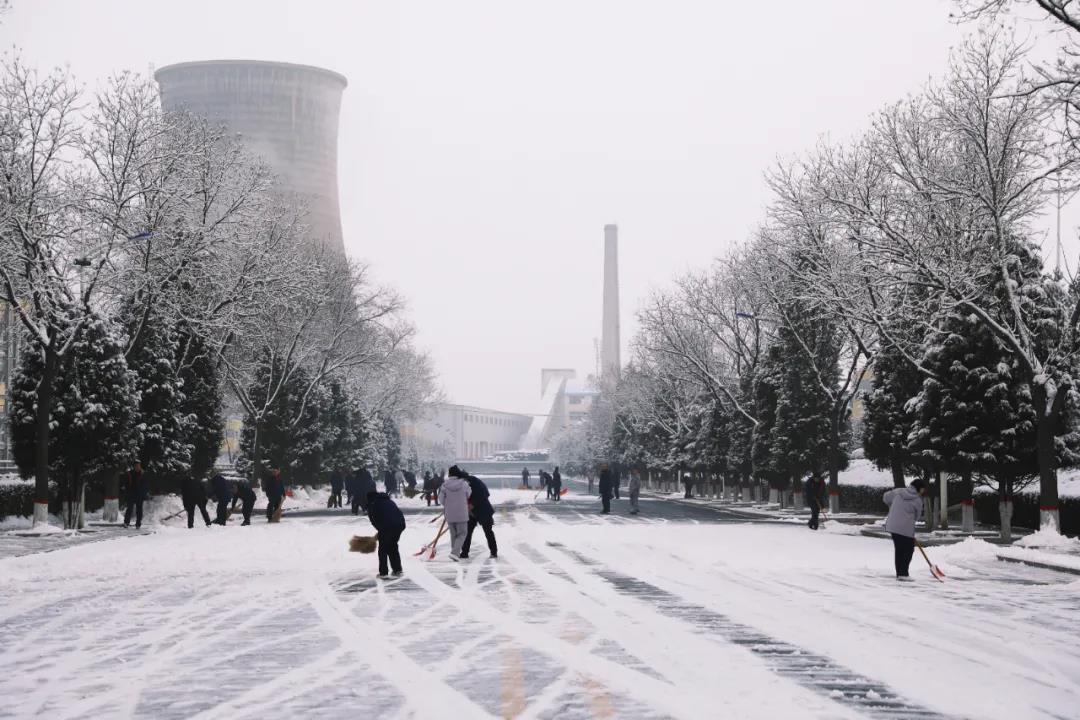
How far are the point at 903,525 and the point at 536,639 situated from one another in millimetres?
9412

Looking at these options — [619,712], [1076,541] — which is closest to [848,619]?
[619,712]

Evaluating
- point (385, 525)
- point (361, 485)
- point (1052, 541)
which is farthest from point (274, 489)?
point (1052, 541)

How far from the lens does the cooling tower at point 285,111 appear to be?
459 feet

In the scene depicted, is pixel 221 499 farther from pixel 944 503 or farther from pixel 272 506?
pixel 944 503

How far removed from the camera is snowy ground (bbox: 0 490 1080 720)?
9.49 m

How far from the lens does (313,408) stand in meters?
67.1

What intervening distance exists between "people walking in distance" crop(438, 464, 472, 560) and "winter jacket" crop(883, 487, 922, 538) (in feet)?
24.6

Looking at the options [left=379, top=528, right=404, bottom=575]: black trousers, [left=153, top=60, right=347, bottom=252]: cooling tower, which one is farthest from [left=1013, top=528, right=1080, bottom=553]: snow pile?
[left=153, top=60, right=347, bottom=252]: cooling tower

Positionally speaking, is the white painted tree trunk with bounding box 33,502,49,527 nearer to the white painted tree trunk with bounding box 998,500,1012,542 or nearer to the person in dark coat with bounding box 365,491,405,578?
the person in dark coat with bounding box 365,491,405,578

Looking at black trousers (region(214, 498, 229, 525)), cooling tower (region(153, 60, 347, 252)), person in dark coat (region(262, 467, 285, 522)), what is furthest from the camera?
cooling tower (region(153, 60, 347, 252))

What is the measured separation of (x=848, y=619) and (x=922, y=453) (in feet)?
67.5

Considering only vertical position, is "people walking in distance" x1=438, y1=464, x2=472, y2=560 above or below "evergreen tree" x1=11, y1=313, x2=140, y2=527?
below

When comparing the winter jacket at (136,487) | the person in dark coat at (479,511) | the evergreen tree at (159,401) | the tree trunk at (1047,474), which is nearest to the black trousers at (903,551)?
the person in dark coat at (479,511)

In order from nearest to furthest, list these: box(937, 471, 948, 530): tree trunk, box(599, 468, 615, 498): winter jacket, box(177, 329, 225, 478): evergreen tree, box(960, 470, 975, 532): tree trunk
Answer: box(960, 470, 975, 532): tree trunk
box(937, 471, 948, 530): tree trunk
box(177, 329, 225, 478): evergreen tree
box(599, 468, 615, 498): winter jacket
